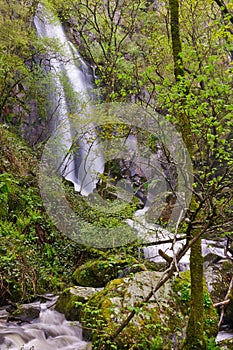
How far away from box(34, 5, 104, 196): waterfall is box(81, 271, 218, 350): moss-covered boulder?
788 cm

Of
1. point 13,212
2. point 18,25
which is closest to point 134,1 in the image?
point 18,25

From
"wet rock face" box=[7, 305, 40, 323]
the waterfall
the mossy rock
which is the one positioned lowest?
the mossy rock

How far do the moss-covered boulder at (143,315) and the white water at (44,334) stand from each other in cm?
69

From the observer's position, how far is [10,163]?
8.56m

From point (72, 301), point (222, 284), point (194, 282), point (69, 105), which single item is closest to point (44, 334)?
point (72, 301)

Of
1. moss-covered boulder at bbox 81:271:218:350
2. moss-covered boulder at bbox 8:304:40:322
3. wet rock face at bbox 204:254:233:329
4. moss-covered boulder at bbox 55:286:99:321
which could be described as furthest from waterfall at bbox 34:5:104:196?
moss-covered boulder at bbox 81:271:218:350

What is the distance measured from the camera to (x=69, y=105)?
13.3 meters

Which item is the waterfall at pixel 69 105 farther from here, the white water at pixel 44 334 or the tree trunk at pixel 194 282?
the tree trunk at pixel 194 282

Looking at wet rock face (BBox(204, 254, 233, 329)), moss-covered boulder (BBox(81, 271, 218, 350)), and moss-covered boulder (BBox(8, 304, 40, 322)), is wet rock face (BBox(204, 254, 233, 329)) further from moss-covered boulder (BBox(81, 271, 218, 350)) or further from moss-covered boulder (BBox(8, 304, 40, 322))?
moss-covered boulder (BBox(8, 304, 40, 322))

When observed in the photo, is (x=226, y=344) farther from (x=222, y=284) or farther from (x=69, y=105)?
(x=69, y=105)

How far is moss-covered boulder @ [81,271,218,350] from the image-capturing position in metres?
3.43

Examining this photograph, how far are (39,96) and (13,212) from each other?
6.93 metres

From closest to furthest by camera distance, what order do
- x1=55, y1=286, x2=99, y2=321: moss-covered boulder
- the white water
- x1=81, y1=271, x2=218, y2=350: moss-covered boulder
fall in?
x1=81, y1=271, x2=218, y2=350: moss-covered boulder, the white water, x1=55, y1=286, x2=99, y2=321: moss-covered boulder

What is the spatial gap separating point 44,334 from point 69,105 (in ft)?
32.2
